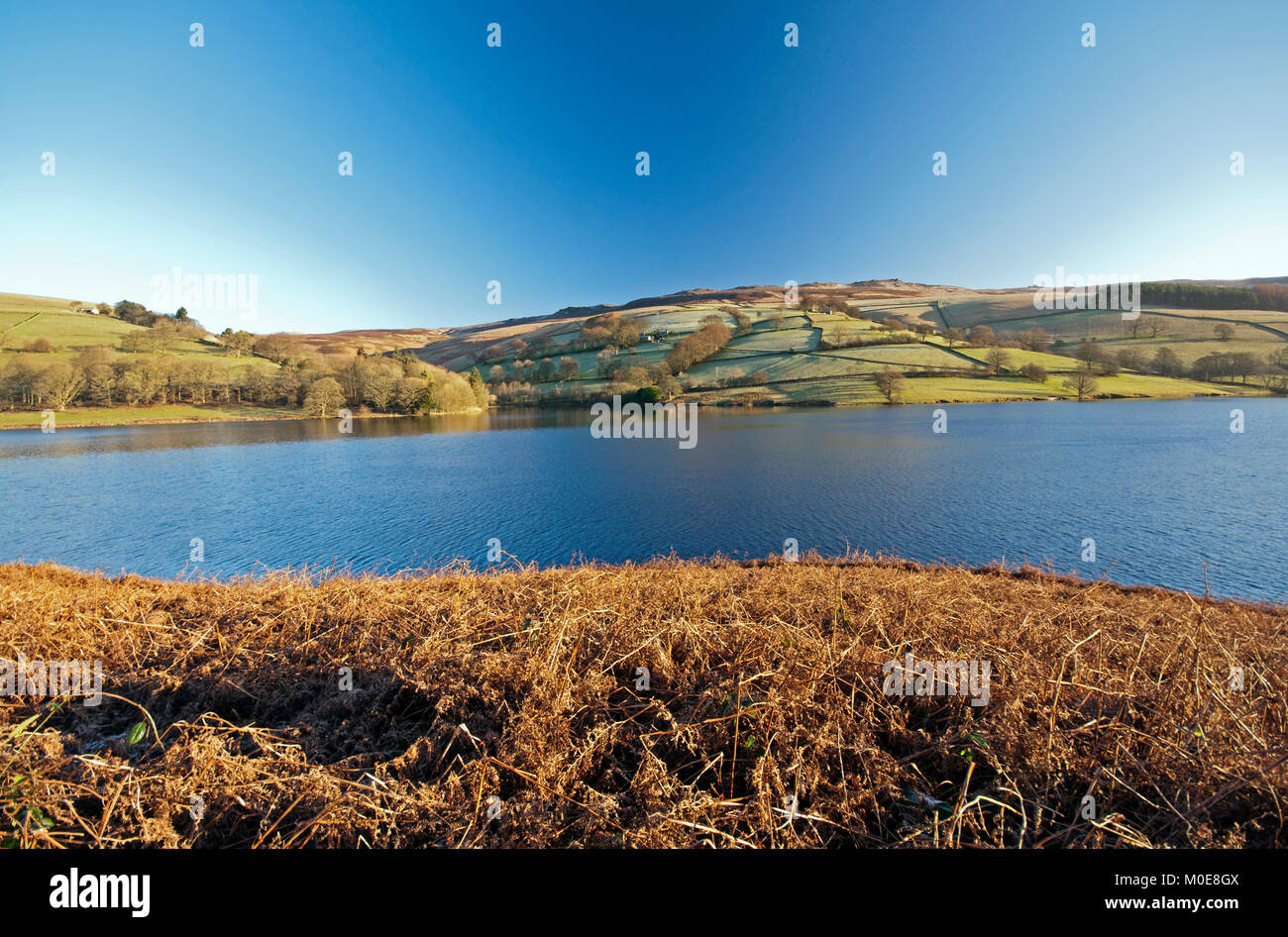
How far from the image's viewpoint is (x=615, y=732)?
3723 mm

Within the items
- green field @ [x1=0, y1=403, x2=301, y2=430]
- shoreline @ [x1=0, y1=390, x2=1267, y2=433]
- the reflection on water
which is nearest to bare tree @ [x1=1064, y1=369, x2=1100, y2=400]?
shoreline @ [x1=0, y1=390, x2=1267, y2=433]

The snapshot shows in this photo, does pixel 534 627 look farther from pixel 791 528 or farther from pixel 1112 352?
pixel 1112 352

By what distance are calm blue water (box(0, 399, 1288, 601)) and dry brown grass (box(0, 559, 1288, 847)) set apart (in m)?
9.60

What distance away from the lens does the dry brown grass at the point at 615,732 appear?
294 centimetres

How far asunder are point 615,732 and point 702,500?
68.0ft

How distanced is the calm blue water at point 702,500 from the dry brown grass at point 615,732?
9605 mm

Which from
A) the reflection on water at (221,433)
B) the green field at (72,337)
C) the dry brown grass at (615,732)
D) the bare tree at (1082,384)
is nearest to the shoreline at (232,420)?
the reflection on water at (221,433)

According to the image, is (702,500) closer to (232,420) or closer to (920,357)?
(920,357)

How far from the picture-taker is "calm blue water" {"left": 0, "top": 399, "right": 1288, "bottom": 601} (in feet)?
56.3

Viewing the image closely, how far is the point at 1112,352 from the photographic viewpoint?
79.8 m

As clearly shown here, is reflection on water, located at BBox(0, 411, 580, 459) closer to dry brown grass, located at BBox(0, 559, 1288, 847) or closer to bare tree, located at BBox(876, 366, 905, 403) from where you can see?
bare tree, located at BBox(876, 366, 905, 403)

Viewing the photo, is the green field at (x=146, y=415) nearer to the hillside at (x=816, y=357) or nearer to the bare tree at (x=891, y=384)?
the hillside at (x=816, y=357)

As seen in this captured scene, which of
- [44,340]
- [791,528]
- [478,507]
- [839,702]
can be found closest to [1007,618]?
[839,702]

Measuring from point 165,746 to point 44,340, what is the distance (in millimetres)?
126801
